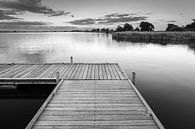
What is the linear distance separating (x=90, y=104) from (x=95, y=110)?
629mm

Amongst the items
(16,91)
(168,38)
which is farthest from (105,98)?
(168,38)

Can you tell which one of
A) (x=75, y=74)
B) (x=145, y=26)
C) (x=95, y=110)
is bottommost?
(x=95, y=110)

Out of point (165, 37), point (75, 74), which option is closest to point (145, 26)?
point (165, 37)

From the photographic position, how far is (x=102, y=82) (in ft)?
34.8

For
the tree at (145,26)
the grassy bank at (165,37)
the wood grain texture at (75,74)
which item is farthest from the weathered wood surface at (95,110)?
the tree at (145,26)

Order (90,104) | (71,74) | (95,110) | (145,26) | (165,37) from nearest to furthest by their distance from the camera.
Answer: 1. (95,110)
2. (90,104)
3. (71,74)
4. (165,37)
5. (145,26)

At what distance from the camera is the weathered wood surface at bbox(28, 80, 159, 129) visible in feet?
19.3

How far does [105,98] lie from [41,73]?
22.3 ft

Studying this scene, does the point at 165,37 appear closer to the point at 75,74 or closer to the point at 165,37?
the point at 165,37

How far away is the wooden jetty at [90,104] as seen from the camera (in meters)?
5.95

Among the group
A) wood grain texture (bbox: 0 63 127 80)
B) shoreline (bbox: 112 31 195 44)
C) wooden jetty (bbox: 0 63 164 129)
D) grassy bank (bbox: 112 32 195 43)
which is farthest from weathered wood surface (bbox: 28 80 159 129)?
grassy bank (bbox: 112 32 195 43)

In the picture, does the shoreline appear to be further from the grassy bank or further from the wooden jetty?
the wooden jetty

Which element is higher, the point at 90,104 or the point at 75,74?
the point at 75,74

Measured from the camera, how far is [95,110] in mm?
6887
